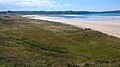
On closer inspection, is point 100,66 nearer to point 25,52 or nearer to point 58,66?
point 58,66

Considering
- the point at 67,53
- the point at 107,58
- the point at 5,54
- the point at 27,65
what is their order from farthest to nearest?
the point at 67,53 → the point at 107,58 → the point at 5,54 → the point at 27,65

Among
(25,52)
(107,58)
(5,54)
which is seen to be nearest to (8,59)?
(5,54)

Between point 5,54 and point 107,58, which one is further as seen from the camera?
point 107,58

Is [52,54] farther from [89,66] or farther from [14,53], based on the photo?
[89,66]

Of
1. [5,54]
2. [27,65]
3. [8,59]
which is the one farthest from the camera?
[5,54]

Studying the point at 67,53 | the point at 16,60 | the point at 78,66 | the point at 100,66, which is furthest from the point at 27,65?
the point at 67,53

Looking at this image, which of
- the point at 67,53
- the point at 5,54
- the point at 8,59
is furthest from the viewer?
the point at 67,53

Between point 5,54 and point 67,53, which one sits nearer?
point 5,54

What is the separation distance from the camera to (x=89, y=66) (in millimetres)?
23828

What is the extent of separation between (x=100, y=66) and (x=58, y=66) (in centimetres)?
401

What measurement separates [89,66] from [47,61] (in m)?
4.59

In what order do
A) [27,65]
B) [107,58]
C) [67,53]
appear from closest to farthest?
[27,65]
[107,58]
[67,53]

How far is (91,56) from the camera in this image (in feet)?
102

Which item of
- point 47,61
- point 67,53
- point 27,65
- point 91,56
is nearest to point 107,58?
point 91,56
